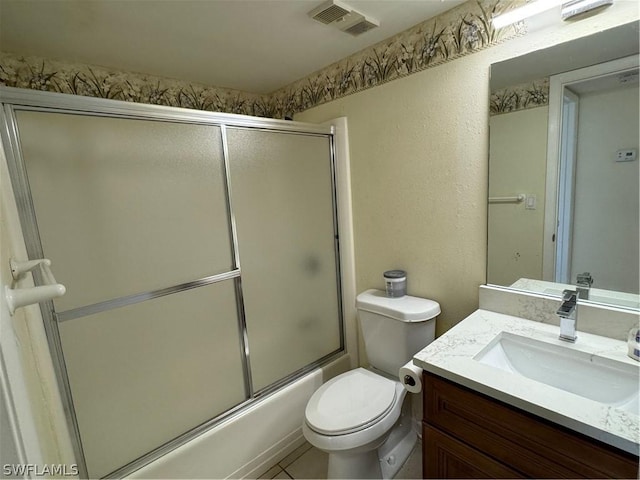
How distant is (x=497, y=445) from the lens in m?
0.92

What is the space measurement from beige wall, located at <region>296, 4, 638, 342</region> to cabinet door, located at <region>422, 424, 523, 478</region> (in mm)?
655

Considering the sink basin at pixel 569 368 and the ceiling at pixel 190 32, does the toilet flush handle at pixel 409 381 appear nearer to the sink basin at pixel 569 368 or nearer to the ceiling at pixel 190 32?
the sink basin at pixel 569 368

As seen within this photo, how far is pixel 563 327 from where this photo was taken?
1.12 m

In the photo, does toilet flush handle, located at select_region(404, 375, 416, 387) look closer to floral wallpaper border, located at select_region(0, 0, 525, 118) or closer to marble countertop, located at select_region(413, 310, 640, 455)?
marble countertop, located at select_region(413, 310, 640, 455)

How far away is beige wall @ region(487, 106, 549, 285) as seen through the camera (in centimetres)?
126

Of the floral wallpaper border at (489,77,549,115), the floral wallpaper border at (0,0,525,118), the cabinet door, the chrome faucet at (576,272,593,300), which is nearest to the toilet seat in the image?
the cabinet door

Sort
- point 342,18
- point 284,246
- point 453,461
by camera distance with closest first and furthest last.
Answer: point 453,461
point 342,18
point 284,246

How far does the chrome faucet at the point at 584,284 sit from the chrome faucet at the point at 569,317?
0.29 ft

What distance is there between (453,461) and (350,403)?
0.50m

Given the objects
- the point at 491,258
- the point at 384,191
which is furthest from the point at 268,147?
the point at 491,258

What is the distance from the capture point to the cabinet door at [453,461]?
93 cm

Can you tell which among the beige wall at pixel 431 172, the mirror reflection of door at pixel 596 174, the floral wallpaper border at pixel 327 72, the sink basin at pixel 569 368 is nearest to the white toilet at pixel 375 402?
Answer: the beige wall at pixel 431 172

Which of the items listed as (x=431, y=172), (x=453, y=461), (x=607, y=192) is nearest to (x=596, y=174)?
(x=607, y=192)

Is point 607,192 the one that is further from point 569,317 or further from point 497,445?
point 497,445
